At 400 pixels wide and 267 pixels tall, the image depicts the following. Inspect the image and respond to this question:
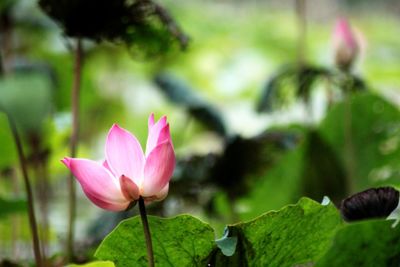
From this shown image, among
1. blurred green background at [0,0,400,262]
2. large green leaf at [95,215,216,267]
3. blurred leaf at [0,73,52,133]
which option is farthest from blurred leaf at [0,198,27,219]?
large green leaf at [95,215,216,267]

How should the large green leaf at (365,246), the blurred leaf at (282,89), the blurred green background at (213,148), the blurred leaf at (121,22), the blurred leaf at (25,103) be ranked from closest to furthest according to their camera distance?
the large green leaf at (365,246) → the blurred leaf at (25,103) → the blurred leaf at (121,22) → the blurred green background at (213,148) → the blurred leaf at (282,89)

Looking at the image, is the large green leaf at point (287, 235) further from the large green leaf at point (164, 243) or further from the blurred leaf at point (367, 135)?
the blurred leaf at point (367, 135)

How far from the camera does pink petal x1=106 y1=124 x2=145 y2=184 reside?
467 mm

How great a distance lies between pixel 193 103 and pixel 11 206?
0.43 metres

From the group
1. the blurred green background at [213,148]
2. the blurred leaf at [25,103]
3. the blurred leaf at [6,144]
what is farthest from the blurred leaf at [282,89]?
the blurred leaf at [25,103]

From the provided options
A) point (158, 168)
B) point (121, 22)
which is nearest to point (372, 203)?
point (158, 168)

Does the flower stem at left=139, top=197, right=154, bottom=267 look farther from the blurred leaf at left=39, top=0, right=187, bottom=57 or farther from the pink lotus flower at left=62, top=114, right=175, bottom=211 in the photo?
the blurred leaf at left=39, top=0, right=187, bottom=57

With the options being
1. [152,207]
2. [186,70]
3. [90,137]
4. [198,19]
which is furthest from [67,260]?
[198,19]

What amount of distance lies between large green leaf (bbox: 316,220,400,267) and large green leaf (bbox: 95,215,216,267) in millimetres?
88

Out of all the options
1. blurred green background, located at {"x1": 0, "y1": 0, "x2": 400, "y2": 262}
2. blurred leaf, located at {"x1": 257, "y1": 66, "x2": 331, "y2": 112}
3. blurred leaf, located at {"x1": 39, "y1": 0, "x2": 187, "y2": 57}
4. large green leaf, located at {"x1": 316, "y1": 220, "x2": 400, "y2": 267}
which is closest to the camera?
large green leaf, located at {"x1": 316, "y1": 220, "x2": 400, "y2": 267}

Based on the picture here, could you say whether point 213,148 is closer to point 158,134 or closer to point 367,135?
point 367,135

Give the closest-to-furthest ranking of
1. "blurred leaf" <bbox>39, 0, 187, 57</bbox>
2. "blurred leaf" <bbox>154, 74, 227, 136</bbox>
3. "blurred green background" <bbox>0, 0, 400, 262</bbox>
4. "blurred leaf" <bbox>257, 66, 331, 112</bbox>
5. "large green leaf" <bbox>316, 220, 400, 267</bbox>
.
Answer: "large green leaf" <bbox>316, 220, 400, 267</bbox> → "blurred leaf" <bbox>39, 0, 187, 57</bbox> → "blurred green background" <bbox>0, 0, 400, 262</bbox> → "blurred leaf" <bbox>257, 66, 331, 112</bbox> → "blurred leaf" <bbox>154, 74, 227, 136</bbox>

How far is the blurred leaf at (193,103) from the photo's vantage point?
1.18m

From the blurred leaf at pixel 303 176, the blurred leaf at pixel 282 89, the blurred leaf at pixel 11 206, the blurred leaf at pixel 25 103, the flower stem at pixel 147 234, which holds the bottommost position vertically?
the blurred leaf at pixel 303 176
